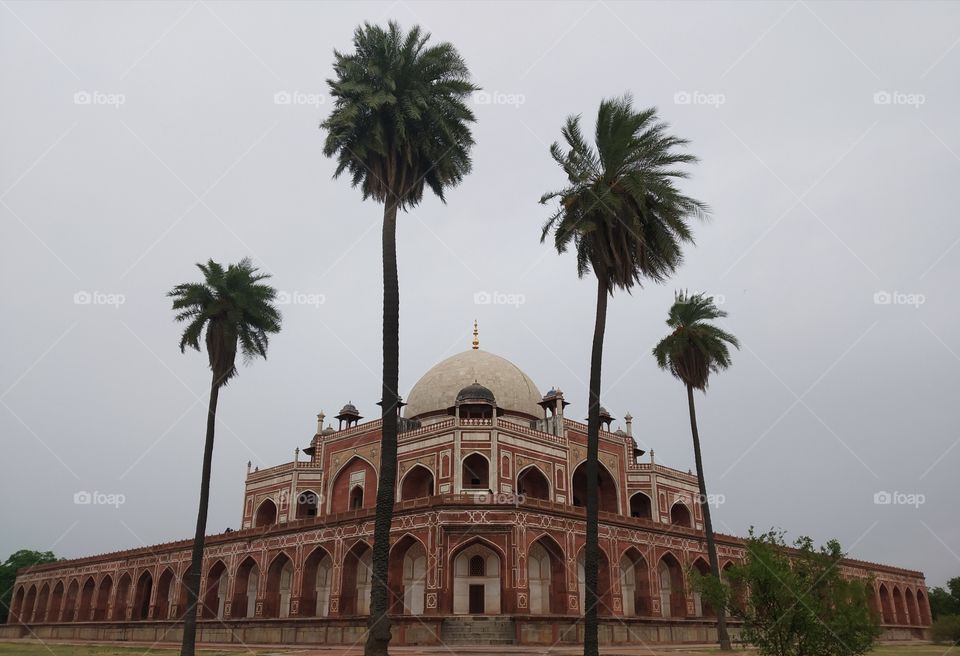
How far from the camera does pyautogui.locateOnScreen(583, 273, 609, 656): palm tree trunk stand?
748 inches

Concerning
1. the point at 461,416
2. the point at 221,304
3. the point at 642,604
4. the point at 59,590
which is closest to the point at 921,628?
the point at 642,604

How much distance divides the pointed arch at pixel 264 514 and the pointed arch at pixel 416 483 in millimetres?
13545

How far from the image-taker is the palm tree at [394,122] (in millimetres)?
22219

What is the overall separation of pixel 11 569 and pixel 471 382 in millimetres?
59960

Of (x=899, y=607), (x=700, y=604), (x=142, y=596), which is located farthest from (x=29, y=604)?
(x=899, y=607)

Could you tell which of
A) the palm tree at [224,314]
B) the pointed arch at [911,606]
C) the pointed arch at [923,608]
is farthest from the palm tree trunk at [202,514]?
the pointed arch at [923,608]

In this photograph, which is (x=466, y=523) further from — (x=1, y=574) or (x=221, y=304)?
(x=1, y=574)

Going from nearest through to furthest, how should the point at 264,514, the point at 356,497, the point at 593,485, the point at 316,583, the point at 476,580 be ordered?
1. the point at 593,485
2. the point at 476,580
3. the point at 316,583
4. the point at 356,497
5. the point at 264,514

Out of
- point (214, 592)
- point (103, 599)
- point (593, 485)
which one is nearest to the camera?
point (593, 485)

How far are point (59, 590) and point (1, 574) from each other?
72.1 ft

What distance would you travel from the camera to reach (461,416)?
45.2 m

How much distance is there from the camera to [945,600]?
71.6 meters

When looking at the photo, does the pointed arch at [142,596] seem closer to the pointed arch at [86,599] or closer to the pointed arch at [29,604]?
the pointed arch at [86,599]

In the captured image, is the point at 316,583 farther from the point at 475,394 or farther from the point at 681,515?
the point at 681,515
